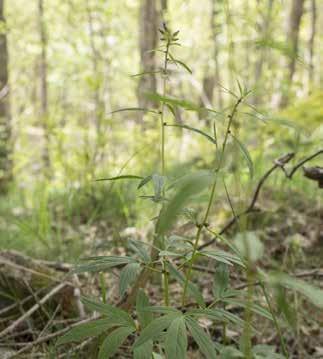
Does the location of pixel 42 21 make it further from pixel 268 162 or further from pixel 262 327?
pixel 262 327

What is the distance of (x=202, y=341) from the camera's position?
2.45ft

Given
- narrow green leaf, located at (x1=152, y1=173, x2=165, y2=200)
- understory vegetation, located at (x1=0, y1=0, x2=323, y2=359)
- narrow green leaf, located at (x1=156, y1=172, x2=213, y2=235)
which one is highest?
narrow green leaf, located at (x1=156, y1=172, x2=213, y2=235)

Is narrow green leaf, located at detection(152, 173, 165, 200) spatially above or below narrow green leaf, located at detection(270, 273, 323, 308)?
above

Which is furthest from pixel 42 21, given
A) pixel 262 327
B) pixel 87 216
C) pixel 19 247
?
pixel 262 327

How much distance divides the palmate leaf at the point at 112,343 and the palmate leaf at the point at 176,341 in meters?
0.12

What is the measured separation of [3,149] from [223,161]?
500cm

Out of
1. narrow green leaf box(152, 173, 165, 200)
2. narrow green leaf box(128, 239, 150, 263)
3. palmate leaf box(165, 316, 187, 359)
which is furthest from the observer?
narrow green leaf box(128, 239, 150, 263)

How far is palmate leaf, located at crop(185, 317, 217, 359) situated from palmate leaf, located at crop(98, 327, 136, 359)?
0.14 meters

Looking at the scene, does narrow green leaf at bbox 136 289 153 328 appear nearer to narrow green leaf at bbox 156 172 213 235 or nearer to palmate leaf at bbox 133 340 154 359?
palmate leaf at bbox 133 340 154 359

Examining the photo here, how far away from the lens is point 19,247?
7.63 ft

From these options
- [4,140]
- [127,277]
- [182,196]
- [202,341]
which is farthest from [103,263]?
[4,140]

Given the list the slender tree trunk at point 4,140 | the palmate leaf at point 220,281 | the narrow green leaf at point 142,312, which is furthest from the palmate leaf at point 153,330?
the slender tree trunk at point 4,140

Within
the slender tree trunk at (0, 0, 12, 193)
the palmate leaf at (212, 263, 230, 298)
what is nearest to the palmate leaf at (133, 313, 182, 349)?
the palmate leaf at (212, 263, 230, 298)

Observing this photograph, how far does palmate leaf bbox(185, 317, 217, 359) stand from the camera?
0.73 meters
